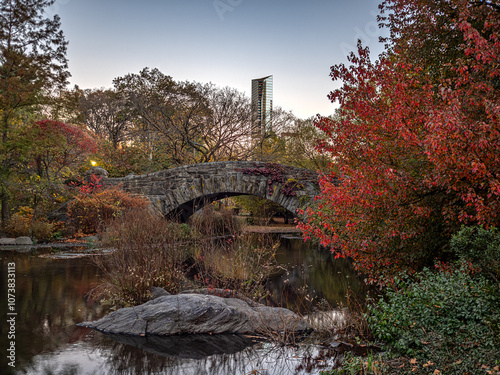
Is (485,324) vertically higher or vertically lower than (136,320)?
higher

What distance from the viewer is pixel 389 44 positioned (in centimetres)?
880

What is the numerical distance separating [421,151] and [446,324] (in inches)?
83.4

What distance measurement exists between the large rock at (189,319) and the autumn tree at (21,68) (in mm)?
9058

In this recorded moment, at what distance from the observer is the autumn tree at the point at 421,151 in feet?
13.4

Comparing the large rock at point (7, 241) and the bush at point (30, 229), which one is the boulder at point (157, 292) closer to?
the large rock at point (7, 241)

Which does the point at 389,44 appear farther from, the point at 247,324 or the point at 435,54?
the point at 247,324

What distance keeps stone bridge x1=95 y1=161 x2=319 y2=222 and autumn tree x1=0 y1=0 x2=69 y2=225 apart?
435 cm

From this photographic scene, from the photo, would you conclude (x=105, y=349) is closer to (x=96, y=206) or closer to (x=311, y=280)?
(x=311, y=280)

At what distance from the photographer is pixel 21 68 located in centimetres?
1256

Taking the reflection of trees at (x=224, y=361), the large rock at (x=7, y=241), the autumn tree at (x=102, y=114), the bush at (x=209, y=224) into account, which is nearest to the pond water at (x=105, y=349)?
the reflection of trees at (x=224, y=361)

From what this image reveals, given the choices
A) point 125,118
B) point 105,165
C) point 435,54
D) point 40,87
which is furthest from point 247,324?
point 125,118

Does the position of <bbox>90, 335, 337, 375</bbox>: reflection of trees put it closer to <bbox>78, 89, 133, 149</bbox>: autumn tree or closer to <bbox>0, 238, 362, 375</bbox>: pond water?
<bbox>0, 238, 362, 375</bbox>: pond water

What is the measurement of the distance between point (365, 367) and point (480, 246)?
179 centimetres

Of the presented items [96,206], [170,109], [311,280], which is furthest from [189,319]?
[170,109]
